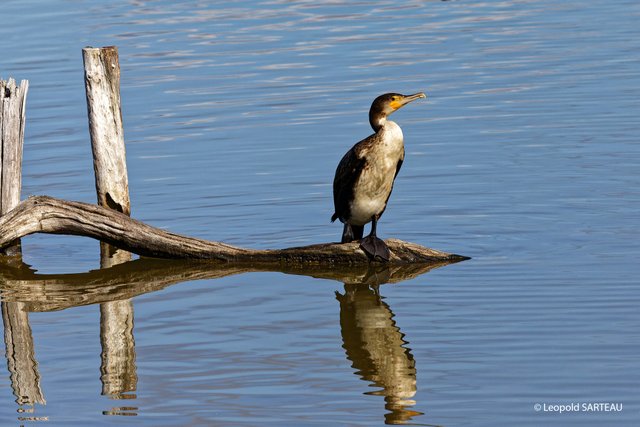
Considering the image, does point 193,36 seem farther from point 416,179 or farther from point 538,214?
point 538,214

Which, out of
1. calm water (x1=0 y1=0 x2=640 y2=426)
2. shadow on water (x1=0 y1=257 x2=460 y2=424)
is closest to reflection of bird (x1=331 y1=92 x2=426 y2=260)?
shadow on water (x1=0 y1=257 x2=460 y2=424)

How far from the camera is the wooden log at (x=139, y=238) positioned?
9.20 m

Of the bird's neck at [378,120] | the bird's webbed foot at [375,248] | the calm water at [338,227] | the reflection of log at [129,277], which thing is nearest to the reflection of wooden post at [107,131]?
the reflection of log at [129,277]

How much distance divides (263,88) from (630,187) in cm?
633

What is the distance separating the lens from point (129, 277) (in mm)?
9453

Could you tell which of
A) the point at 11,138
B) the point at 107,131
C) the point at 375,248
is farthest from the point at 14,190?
the point at 375,248

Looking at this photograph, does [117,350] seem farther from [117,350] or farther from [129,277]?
[129,277]

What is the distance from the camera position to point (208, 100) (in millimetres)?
15523

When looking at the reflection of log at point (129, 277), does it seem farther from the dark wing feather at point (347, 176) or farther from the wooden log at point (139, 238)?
the dark wing feather at point (347, 176)

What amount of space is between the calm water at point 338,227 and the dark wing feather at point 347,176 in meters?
0.57

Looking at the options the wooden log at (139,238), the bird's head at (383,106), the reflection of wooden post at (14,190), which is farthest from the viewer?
the wooden log at (139,238)

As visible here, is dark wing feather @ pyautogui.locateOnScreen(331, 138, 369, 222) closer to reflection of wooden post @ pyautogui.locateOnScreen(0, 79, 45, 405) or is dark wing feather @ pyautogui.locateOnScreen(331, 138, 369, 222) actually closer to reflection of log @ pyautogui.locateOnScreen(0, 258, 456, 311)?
reflection of log @ pyautogui.locateOnScreen(0, 258, 456, 311)

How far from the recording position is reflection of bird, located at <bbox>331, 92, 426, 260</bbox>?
28.6ft

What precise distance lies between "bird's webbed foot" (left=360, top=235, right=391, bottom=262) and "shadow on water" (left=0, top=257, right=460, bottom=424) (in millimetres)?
162
